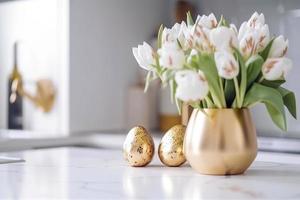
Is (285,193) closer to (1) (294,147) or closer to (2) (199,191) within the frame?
(2) (199,191)

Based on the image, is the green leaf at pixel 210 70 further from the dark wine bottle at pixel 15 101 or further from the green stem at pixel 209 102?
A: the dark wine bottle at pixel 15 101

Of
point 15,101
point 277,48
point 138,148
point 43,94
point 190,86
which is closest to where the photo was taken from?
point 190,86

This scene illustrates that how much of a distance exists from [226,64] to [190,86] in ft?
0.26

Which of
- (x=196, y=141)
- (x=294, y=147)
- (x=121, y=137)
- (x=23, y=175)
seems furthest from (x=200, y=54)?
(x=121, y=137)

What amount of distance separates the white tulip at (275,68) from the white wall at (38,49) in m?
1.48

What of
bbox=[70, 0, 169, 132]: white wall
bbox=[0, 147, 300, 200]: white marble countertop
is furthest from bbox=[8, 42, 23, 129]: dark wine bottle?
bbox=[0, 147, 300, 200]: white marble countertop

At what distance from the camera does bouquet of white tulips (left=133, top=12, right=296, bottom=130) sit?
1032mm

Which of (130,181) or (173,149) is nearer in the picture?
(130,181)

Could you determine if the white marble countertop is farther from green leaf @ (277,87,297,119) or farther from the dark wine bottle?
the dark wine bottle

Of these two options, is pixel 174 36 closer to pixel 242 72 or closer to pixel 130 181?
pixel 242 72

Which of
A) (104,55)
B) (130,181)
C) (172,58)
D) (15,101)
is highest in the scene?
(104,55)

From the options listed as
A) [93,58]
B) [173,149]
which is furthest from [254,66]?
[93,58]

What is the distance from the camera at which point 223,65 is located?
102 cm

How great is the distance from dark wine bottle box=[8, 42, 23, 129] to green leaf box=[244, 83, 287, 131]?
5.69 ft
